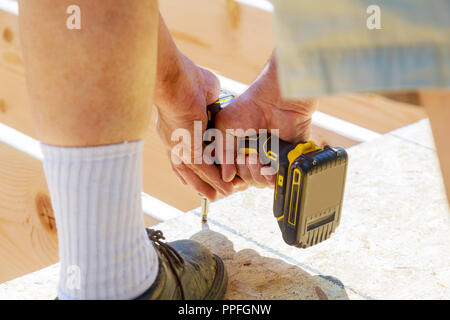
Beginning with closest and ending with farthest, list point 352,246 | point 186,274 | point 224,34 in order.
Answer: point 186,274, point 352,246, point 224,34

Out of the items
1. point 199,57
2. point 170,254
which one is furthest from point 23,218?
point 170,254

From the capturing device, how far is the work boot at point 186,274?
90cm

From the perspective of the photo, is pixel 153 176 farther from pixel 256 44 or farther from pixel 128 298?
pixel 128 298

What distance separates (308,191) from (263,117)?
0.30 metres

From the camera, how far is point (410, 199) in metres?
1.33

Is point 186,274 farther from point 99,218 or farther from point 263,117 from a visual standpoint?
point 263,117

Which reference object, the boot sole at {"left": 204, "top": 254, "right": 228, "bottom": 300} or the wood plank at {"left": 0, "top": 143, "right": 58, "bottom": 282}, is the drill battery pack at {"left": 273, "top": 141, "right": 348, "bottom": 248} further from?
the wood plank at {"left": 0, "top": 143, "right": 58, "bottom": 282}

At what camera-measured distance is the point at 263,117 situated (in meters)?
1.27

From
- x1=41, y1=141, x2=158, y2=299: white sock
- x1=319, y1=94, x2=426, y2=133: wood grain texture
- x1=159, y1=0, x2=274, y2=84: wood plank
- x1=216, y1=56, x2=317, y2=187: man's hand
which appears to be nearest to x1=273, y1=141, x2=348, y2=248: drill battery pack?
x1=216, y1=56, x2=317, y2=187: man's hand

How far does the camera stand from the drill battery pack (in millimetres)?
1010

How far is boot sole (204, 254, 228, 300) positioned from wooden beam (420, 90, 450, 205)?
1.78 ft

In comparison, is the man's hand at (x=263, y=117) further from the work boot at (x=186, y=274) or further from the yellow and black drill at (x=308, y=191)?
the work boot at (x=186, y=274)

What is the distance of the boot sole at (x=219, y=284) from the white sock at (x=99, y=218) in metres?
0.15
